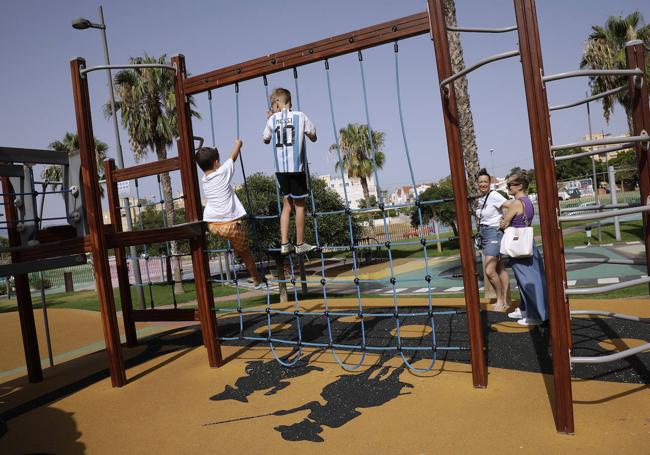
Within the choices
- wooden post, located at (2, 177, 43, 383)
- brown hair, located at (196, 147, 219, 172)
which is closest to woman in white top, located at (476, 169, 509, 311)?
brown hair, located at (196, 147, 219, 172)

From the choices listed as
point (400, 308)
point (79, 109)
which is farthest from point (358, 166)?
point (79, 109)

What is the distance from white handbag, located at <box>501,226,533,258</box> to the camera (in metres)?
4.84

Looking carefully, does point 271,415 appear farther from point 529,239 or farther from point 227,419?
point 529,239

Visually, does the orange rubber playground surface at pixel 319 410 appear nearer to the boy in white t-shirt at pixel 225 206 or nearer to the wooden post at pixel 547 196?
the wooden post at pixel 547 196

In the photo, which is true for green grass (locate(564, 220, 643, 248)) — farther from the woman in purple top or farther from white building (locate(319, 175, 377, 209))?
the woman in purple top

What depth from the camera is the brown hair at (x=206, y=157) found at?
485 centimetres

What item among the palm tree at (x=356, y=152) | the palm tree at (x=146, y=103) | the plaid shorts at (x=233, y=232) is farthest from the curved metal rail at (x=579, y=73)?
the palm tree at (x=356, y=152)

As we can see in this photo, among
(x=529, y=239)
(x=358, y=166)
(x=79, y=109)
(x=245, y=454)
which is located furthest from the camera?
(x=358, y=166)

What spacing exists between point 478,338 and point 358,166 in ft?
87.7

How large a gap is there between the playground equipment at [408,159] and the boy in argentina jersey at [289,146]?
0.68ft

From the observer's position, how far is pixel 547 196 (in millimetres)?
2736

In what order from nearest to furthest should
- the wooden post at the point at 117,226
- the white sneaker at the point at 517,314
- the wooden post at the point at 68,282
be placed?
the white sneaker at the point at 517,314 < the wooden post at the point at 117,226 < the wooden post at the point at 68,282

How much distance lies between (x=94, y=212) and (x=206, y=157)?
3.76ft

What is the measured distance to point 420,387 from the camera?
3.74 m
